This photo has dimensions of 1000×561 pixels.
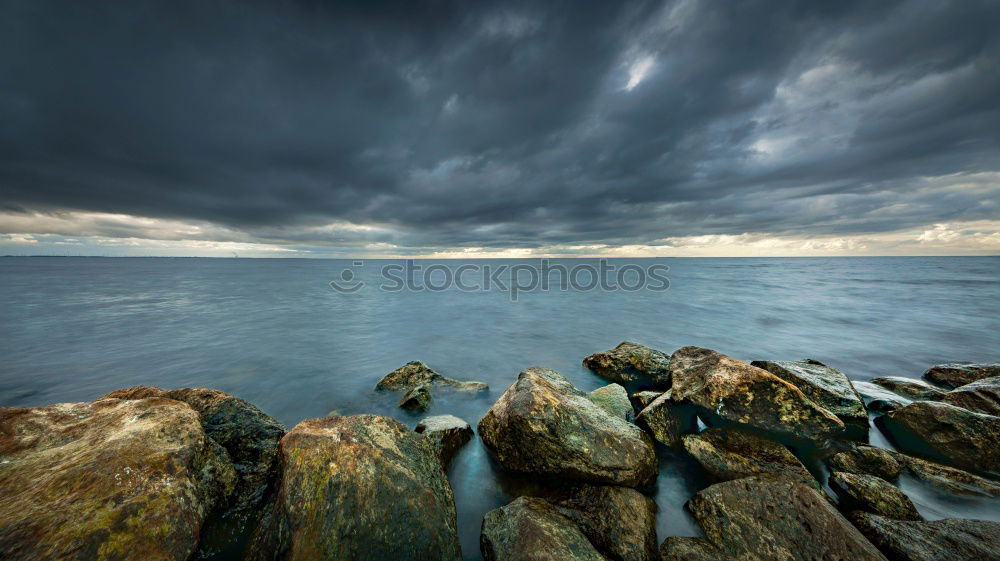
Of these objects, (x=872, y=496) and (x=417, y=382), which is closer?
(x=872, y=496)

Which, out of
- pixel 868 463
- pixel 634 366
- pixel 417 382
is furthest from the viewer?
pixel 634 366

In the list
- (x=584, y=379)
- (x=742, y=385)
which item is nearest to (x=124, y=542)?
(x=742, y=385)

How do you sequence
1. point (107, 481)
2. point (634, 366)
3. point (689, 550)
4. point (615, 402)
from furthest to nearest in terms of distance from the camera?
1. point (634, 366)
2. point (615, 402)
3. point (689, 550)
4. point (107, 481)

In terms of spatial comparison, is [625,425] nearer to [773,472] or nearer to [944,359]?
[773,472]

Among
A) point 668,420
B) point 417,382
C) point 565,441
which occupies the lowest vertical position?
point 417,382

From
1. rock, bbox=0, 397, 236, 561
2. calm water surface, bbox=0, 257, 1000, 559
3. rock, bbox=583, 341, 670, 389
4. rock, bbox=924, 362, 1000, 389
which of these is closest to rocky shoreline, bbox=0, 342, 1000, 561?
rock, bbox=0, 397, 236, 561

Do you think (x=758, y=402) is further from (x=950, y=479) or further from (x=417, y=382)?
(x=417, y=382)

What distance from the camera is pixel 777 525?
139 inches

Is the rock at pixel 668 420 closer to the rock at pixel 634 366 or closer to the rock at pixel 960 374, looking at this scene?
the rock at pixel 634 366

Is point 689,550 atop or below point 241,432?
below

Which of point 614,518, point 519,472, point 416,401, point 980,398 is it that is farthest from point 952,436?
point 416,401

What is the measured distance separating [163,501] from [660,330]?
19.4m

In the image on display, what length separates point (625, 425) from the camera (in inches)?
207

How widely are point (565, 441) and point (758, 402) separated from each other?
3289mm
